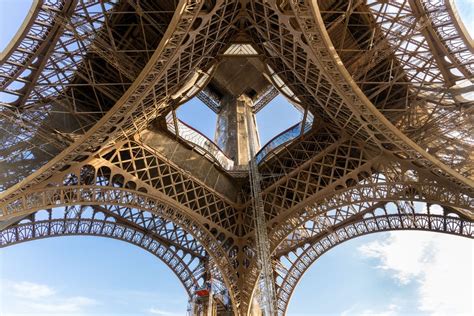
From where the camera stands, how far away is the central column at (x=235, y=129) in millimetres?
22016

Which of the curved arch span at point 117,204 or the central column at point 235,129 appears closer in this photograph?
the curved arch span at point 117,204

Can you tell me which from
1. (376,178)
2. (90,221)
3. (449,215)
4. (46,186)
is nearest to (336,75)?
(376,178)

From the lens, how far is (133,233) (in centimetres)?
1994

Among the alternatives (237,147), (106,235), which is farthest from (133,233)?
(237,147)

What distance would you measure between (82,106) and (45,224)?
6.90 meters

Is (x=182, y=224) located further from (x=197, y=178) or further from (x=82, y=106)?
(x=82, y=106)

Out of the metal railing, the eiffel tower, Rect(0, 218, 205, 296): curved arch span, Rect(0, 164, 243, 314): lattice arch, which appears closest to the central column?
the eiffel tower

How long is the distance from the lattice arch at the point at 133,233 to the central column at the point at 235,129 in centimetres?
583

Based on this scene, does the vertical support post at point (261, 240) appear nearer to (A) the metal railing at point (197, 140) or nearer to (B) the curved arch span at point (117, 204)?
(B) the curved arch span at point (117, 204)

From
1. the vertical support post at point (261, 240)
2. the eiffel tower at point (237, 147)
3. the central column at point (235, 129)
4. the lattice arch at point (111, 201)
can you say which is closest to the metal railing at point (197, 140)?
the eiffel tower at point (237, 147)

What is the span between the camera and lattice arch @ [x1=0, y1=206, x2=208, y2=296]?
17141mm

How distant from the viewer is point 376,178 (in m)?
16.0

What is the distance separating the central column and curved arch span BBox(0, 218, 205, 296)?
22.4 feet

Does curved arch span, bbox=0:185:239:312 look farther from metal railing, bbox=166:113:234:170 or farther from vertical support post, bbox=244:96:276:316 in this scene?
metal railing, bbox=166:113:234:170
